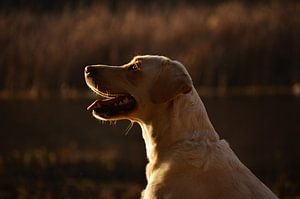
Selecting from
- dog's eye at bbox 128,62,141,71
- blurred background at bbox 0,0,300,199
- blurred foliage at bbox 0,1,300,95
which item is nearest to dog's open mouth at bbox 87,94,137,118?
dog's eye at bbox 128,62,141,71

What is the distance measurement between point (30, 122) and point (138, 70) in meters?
7.11

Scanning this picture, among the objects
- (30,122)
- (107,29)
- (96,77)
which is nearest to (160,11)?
(107,29)

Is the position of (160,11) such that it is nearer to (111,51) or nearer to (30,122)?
(111,51)

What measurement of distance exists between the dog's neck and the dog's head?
3.1 inches

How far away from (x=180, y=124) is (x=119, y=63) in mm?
9519

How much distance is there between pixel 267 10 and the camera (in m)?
16.6

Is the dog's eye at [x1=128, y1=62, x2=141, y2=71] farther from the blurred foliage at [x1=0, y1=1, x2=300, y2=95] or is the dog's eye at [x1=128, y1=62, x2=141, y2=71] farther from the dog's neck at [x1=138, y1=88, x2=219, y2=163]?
the blurred foliage at [x1=0, y1=1, x2=300, y2=95]

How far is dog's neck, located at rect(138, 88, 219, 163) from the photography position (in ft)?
15.7

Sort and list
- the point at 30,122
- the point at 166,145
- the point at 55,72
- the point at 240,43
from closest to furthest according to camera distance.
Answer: the point at 166,145 < the point at 30,122 < the point at 55,72 < the point at 240,43

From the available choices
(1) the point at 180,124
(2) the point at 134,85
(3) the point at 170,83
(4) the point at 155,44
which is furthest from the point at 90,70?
(4) the point at 155,44

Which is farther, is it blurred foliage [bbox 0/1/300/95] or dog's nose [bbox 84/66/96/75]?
blurred foliage [bbox 0/1/300/95]

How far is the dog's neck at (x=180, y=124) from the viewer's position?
4.79 meters

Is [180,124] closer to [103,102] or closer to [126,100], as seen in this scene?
[126,100]

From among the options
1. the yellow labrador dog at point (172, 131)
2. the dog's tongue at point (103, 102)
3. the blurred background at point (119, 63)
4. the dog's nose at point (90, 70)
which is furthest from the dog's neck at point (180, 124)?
the blurred background at point (119, 63)
